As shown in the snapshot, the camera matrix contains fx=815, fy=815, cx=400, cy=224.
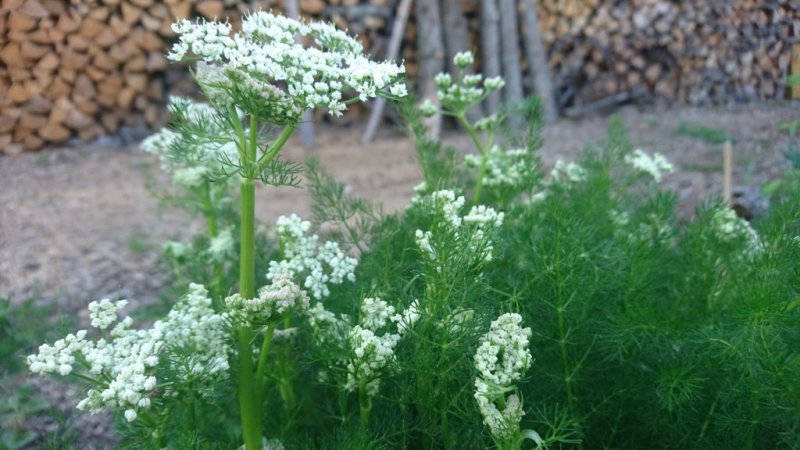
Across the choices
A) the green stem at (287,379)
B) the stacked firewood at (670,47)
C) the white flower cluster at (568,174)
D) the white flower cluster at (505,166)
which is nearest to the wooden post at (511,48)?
the stacked firewood at (670,47)

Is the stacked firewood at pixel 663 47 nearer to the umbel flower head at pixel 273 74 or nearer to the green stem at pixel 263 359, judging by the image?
the umbel flower head at pixel 273 74

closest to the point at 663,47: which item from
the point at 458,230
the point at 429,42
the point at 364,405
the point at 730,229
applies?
the point at 429,42

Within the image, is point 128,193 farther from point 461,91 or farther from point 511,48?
point 511,48

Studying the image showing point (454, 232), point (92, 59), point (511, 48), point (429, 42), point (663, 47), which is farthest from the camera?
point (511, 48)

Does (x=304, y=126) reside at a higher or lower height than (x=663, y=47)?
lower

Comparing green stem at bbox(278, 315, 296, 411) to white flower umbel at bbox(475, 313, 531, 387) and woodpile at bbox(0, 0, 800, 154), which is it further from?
woodpile at bbox(0, 0, 800, 154)

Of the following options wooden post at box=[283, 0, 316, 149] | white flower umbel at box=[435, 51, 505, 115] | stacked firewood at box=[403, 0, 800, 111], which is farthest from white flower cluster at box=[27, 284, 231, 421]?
wooden post at box=[283, 0, 316, 149]
